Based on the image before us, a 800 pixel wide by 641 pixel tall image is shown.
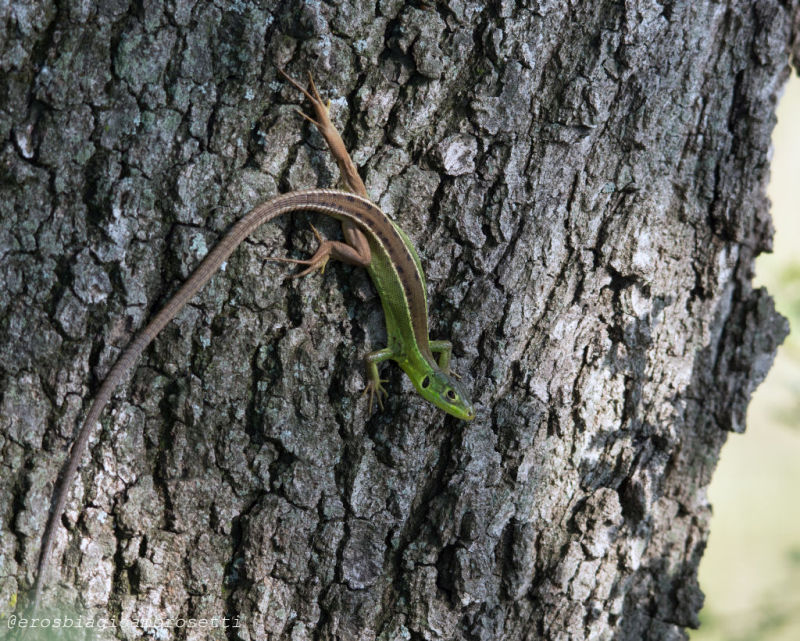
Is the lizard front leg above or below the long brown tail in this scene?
above

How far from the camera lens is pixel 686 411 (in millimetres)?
3143

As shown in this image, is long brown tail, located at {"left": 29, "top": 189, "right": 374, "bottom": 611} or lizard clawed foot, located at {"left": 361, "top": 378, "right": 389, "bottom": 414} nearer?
long brown tail, located at {"left": 29, "top": 189, "right": 374, "bottom": 611}

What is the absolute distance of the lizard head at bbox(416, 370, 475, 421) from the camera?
2.55 metres

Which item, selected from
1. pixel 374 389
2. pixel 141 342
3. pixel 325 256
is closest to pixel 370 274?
pixel 325 256

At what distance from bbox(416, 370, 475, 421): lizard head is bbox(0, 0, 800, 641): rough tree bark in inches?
3.8

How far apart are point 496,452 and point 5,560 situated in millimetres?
1801

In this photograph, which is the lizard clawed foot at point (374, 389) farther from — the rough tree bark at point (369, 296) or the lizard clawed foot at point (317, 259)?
the lizard clawed foot at point (317, 259)

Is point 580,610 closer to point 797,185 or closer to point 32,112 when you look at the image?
point 32,112

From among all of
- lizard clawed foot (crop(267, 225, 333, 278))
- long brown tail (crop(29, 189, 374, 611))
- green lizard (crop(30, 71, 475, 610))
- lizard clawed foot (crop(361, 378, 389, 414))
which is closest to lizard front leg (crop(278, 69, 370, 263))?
green lizard (crop(30, 71, 475, 610))

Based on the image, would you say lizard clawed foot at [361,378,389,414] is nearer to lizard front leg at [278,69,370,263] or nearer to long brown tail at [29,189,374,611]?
lizard front leg at [278,69,370,263]

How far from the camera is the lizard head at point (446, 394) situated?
2.55 m

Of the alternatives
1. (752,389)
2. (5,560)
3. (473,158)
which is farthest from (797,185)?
(5,560)

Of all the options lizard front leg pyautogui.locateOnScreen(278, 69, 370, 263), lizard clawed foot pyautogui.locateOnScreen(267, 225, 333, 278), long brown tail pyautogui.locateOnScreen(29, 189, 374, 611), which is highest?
lizard front leg pyautogui.locateOnScreen(278, 69, 370, 263)

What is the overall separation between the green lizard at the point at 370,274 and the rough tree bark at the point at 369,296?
6cm
